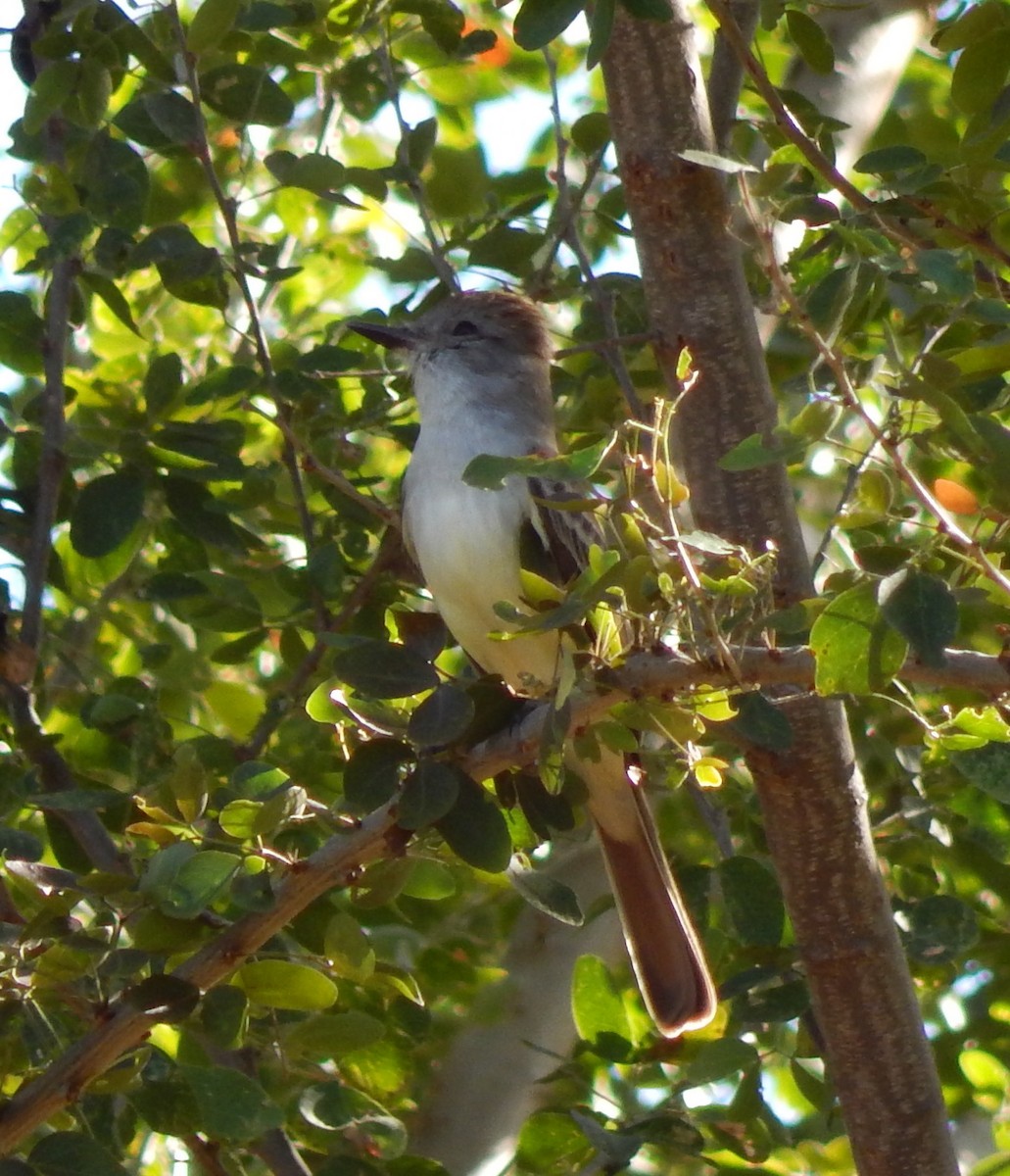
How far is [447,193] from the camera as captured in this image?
472 cm

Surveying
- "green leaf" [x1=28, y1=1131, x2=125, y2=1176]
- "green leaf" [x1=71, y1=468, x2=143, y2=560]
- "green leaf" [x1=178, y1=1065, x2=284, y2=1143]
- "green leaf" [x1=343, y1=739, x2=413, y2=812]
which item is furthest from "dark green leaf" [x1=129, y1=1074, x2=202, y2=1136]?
"green leaf" [x1=71, y1=468, x2=143, y2=560]

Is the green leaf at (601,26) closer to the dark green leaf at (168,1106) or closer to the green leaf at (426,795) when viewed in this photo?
the green leaf at (426,795)

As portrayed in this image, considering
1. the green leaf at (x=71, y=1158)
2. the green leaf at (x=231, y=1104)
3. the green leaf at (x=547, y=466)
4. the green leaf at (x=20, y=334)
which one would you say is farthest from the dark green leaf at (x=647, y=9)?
the green leaf at (x=71, y=1158)

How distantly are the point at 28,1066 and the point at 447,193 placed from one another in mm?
2735

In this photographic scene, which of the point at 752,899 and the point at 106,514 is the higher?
the point at 106,514

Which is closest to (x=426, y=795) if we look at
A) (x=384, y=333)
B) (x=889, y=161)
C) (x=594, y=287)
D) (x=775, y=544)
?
(x=775, y=544)

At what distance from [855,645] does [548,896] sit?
2.73 ft

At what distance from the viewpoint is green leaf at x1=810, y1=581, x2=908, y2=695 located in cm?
233

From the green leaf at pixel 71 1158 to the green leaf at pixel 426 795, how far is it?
2.17ft

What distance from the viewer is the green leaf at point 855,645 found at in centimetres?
233

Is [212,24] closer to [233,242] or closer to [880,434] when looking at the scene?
[233,242]

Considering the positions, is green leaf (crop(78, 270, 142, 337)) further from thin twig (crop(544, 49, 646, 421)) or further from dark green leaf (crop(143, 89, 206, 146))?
thin twig (crop(544, 49, 646, 421))

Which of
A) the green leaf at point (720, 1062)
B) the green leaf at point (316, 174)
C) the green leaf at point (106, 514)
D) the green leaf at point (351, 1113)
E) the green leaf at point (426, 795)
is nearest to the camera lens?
the green leaf at point (426, 795)

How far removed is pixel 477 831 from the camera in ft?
9.34
